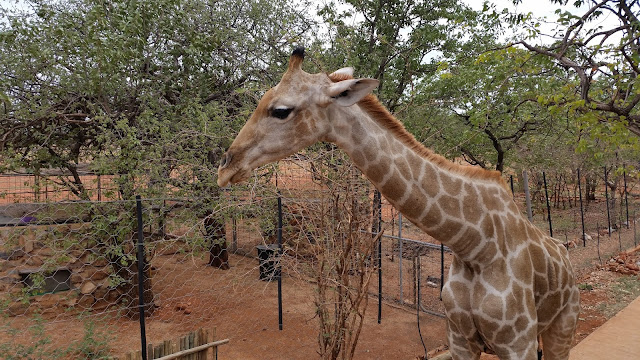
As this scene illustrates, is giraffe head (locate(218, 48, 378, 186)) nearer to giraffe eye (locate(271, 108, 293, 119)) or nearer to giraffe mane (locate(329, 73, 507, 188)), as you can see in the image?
giraffe eye (locate(271, 108, 293, 119))

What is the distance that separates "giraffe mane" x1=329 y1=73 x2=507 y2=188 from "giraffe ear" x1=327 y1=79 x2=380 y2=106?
184mm

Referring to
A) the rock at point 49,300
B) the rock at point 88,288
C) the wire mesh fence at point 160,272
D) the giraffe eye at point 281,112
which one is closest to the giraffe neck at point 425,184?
→ the giraffe eye at point 281,112

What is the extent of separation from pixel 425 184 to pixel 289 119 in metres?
0.72

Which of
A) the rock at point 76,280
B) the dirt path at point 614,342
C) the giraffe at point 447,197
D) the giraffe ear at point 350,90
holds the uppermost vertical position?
the giraffe ear at point 350,90

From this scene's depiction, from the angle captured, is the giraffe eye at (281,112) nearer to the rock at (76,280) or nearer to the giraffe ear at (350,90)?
the giraffe ear at (350,90)

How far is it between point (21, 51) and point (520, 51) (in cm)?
Result: 657

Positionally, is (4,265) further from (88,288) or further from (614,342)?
(614,342)

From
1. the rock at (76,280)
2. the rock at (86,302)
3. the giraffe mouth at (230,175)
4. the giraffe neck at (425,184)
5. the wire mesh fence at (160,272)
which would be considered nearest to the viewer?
the giraffe mouth at (230,175)

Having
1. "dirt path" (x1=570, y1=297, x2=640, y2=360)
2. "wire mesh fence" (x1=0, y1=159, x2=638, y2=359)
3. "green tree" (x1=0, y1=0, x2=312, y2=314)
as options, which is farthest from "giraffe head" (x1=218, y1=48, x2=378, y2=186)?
"dirt path" (x1=570, y1=297, x2=640, y2=360)

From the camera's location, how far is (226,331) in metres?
Answer: 5.95

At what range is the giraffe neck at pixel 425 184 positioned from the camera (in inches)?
71.5

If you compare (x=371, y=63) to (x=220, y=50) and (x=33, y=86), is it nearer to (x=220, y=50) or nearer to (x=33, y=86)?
(x=220, y=50)

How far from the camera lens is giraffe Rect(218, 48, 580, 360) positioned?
1710 mm

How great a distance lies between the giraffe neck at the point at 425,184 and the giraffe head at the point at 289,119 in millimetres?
81
